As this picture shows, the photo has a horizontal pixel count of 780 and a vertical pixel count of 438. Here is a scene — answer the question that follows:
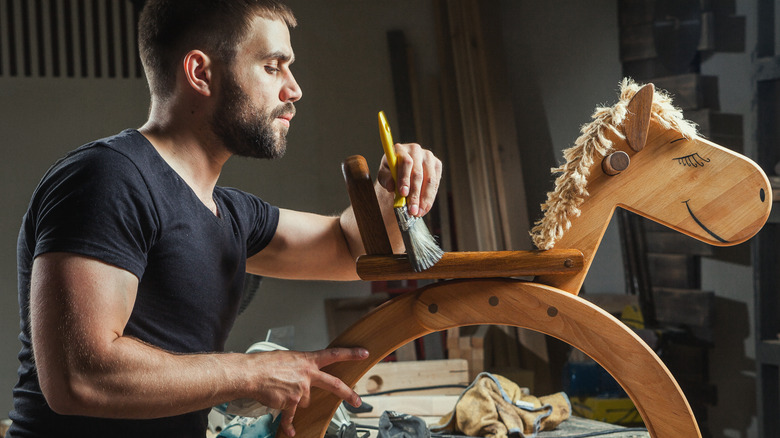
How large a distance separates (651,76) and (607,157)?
2.01m

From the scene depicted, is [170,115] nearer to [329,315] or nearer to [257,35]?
[257,35]

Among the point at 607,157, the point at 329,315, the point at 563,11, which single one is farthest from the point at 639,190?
the point at 329,315

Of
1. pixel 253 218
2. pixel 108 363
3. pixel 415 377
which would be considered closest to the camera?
pixel 108 363

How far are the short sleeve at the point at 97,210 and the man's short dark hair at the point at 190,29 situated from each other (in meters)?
0.23

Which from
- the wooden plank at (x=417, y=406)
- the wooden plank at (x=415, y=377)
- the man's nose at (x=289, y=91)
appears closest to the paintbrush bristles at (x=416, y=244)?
the man's nose at (x=289, y=91)

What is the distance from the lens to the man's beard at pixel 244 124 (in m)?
1.14

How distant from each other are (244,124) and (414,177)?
1.09ft

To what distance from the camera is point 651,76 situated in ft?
9.02

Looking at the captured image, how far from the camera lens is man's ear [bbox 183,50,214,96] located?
1.12 m

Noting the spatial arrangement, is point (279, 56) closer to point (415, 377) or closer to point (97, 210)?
point (97, 210)

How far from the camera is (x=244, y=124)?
1.15 m

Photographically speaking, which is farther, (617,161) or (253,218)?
(253,218)

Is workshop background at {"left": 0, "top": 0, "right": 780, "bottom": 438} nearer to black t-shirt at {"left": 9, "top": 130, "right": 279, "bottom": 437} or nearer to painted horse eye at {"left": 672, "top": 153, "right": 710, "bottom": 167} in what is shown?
painted horse eye at {"left": 672, "top": 153, "right": 710, "bottom": 167}

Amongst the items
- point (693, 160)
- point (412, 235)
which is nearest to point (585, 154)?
point (693, 160)
